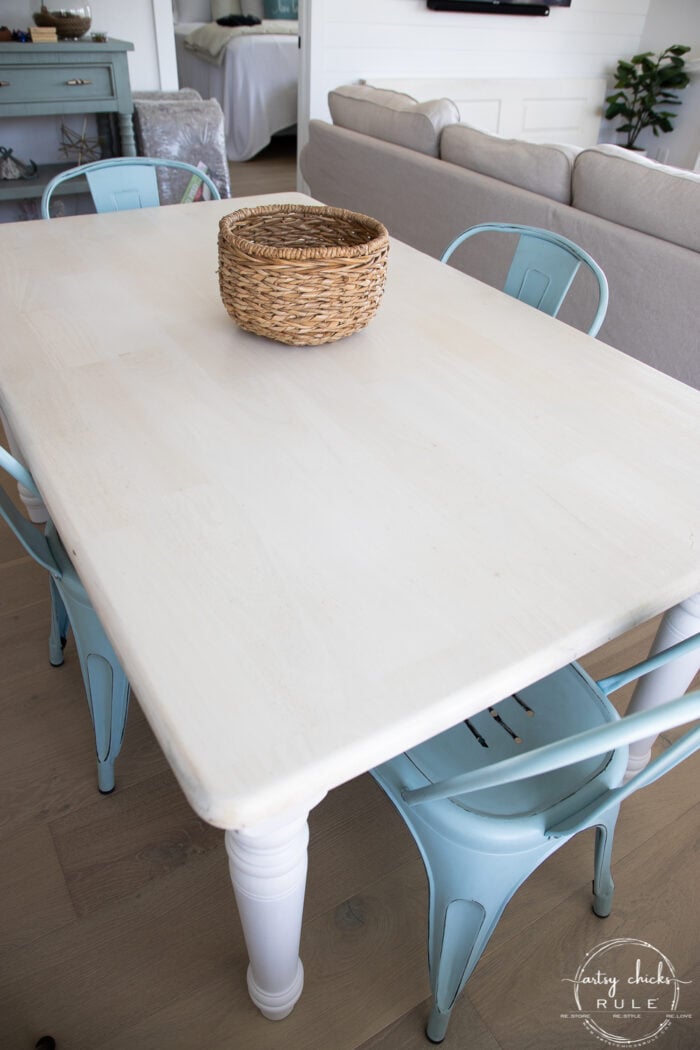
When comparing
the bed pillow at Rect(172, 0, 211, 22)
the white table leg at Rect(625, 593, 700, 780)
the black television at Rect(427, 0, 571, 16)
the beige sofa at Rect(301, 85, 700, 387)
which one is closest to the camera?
the white table leg at Rect(625, 593, 700, 780)

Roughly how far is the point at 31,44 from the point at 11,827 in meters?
2.98

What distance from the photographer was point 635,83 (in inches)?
182

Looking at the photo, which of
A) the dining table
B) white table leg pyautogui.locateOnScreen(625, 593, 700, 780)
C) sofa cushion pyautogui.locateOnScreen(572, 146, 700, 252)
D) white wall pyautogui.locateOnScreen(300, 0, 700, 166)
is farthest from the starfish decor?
white table leg pyautogui.locateOnScreen(625, 593, 700, 780)

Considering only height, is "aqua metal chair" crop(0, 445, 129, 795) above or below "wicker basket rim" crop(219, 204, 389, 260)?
below

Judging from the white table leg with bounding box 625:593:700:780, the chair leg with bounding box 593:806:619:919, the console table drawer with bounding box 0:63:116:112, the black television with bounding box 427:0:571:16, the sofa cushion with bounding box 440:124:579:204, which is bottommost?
the chair leg with bounding box 593:806:619:919

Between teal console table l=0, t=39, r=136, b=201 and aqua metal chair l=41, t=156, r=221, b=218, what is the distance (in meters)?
1.50

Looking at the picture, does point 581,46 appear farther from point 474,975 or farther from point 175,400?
point 474,975

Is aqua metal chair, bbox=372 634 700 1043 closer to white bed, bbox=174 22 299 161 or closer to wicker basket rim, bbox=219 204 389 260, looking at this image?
wicker basket rim, bbox=219 204 389 260

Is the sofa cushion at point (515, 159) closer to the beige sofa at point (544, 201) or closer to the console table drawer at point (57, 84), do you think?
the beige sofa at point (544, 201)

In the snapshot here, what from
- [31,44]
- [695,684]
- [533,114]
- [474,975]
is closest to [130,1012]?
[474,975]

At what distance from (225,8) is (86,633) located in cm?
635

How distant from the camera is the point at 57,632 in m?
1.42

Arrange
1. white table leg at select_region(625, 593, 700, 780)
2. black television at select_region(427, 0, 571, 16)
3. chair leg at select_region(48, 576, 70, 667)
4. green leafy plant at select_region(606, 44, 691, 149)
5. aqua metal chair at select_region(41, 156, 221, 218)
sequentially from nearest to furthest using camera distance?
white table leg at select_region(625, 593, 700, 780), chair leg at select_region(48, 576, 70, 667), aqua metal chair at select_region(41, 156, 221, 218), black television at select_region(427, 0, 571, 16), green leafy plant at select_region(606, 44, 691, 149)

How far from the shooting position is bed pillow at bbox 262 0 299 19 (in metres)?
5.51
